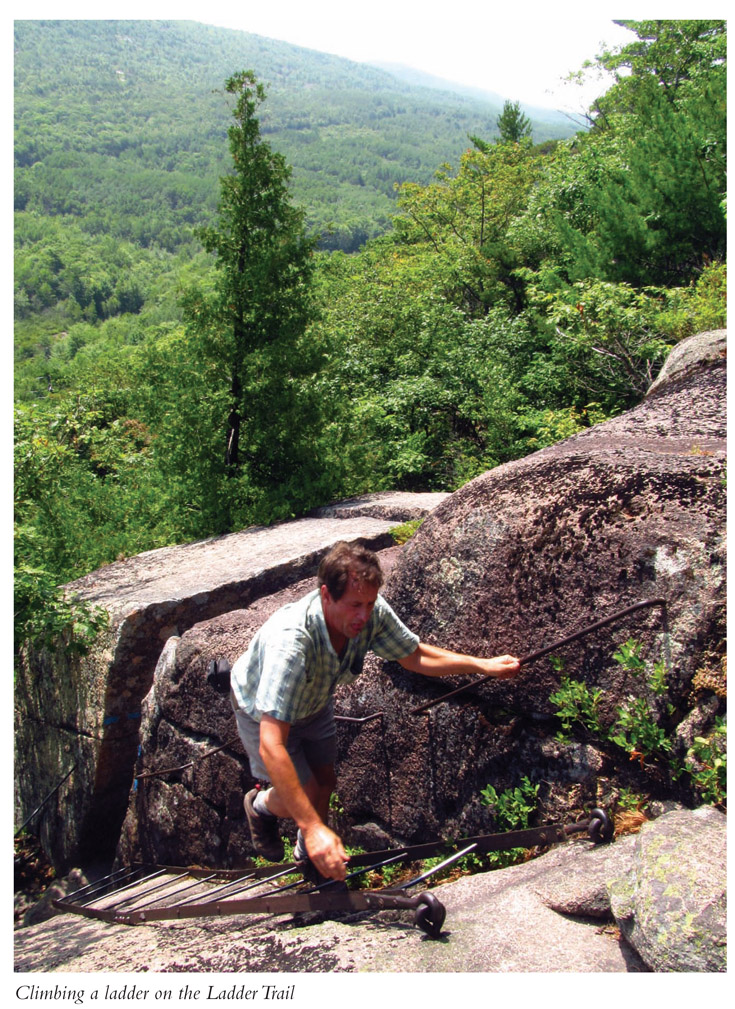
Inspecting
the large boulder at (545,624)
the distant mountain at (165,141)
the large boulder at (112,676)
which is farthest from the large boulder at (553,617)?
the distant mountain at (165,141)

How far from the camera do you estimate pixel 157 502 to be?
Result: 29.8 ft

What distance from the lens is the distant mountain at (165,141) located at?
10862cm

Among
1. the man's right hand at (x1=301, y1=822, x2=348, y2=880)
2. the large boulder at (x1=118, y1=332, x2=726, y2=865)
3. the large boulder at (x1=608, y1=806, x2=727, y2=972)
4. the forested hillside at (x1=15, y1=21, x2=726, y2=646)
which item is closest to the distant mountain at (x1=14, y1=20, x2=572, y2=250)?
the forested hillside at (x1=15, y1=21, x2=726, y2=646)

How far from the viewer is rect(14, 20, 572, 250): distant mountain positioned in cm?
10862

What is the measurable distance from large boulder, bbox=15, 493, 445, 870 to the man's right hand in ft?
11.8

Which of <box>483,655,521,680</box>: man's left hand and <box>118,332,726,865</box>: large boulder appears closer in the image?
<box>118,332,726,865</box>: large boulder

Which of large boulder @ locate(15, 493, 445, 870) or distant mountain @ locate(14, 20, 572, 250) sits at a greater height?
distant mountain @ locate(14, 20, 572, 250)

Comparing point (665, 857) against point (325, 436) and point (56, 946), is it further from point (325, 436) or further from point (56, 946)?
point (325, 436)

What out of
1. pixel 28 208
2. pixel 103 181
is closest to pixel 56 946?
pixel 28 208

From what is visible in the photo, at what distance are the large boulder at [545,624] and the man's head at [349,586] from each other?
698mm

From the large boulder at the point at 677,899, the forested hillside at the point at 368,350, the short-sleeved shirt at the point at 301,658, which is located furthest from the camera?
the forested hillside at the point at 368,350

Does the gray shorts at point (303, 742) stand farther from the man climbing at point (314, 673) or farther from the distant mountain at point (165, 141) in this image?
the distant mountain at point (165, 141)

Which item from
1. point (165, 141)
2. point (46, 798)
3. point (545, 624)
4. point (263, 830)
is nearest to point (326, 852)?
point (263, 830)

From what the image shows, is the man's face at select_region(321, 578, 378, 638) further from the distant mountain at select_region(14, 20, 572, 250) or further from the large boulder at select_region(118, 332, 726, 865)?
the distant mountain at select_region(14, 20, 572, 250)
